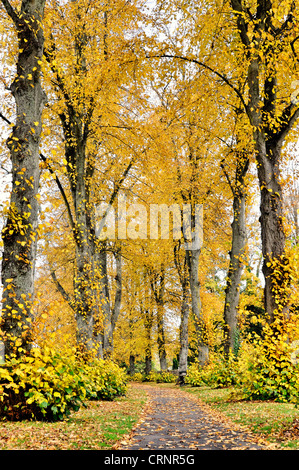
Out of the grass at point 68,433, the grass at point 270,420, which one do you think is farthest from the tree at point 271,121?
the grass at point 68,433

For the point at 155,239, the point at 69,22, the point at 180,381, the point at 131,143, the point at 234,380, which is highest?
the point at 69,22

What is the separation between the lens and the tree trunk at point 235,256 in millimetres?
11938

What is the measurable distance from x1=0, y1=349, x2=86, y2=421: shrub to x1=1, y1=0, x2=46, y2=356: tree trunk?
25cm

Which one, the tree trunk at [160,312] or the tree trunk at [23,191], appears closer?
the tree trunk at [23,191]

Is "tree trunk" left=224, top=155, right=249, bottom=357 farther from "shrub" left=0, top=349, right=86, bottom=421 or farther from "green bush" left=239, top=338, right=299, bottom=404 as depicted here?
"shrub" left=0, top=349, right=86, bottom=421

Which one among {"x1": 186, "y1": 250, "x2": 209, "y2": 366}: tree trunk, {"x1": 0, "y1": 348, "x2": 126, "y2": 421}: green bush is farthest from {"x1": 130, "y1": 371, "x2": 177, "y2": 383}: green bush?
{"x1": 0, "y1": 348, "x2": 126, "y2": 421}: green bush

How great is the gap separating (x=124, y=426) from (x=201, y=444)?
151 cm

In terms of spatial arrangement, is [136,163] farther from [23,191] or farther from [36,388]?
[36,388]

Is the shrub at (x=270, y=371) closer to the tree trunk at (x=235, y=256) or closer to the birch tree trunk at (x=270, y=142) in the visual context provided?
the birch tree trunk at (x=270, y=142)

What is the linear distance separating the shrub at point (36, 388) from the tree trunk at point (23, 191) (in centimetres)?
25

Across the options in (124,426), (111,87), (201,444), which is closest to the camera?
(201,444)
